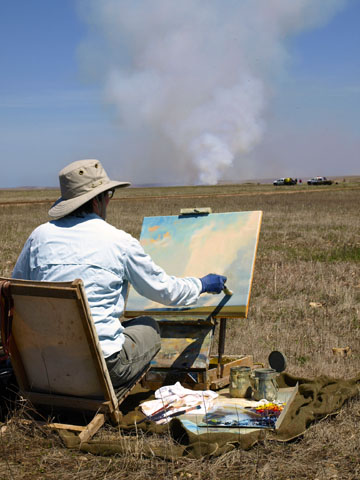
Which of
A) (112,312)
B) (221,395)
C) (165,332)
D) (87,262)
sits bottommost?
(221,395)

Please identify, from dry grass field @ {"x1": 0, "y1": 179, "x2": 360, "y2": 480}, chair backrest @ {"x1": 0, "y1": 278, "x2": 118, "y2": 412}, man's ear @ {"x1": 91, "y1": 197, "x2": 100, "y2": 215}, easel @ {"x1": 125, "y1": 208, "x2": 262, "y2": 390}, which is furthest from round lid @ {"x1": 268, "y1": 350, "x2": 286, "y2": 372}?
man's ear @ {"x1": 91, "y1": 197, "x2": 100, "y2": 215}

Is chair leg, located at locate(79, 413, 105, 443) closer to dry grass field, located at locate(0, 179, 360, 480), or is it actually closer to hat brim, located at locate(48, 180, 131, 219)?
dry grass field, located at locate(0, 179, 360, 480)

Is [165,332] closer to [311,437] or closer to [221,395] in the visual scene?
[221,395]

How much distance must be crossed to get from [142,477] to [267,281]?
602cm

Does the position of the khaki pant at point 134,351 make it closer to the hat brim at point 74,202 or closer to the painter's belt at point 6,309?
the painter's belt at point 6,309

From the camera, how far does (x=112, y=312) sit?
12.5 ft

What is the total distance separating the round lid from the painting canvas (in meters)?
0.47

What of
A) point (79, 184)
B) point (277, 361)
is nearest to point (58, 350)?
point (79, 184)

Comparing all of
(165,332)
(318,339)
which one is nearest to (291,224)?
(318,339)

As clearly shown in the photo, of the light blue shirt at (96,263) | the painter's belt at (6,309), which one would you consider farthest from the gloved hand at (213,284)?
the painter's belt at (6,309)

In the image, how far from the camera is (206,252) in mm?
5527

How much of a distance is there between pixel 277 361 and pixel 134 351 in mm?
1162

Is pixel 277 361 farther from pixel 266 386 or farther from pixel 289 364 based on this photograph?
pixel 289 364

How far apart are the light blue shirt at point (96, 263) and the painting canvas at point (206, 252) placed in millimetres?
1209
